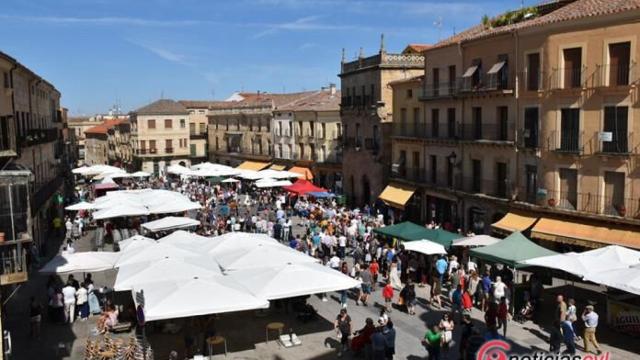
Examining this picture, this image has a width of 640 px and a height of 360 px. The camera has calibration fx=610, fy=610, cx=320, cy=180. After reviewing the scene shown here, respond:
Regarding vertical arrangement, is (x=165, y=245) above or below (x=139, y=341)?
above

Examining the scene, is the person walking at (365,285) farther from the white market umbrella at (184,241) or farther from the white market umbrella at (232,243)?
the white market umbrella at (184,241)

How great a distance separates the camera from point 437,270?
20.9 m

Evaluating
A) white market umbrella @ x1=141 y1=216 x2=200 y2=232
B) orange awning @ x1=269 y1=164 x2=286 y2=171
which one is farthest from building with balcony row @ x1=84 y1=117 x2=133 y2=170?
white market umbrella @ x1=141 y1=216 x2=200 y2=232

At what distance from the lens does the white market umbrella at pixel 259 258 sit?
1802 centimetres

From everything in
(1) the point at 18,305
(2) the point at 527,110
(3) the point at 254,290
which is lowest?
(1) the point at 18,305

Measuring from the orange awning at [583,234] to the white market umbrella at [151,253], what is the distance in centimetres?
1449

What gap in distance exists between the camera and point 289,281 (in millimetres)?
16344

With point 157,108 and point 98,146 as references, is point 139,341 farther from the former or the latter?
point 98,146

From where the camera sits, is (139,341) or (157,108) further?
(157,108)

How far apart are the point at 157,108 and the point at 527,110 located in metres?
59.3

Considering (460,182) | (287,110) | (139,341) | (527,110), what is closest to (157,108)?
(287,110)

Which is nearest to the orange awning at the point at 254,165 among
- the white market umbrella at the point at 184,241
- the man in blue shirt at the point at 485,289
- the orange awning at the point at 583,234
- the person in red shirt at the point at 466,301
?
the white market umbrella at the point at 184,241

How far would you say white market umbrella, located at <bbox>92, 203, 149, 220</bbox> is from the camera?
2841cm

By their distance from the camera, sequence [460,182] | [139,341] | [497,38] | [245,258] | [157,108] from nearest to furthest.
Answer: [139,341]
[245,258]
[497,38]
[460,182]
[157,108]
